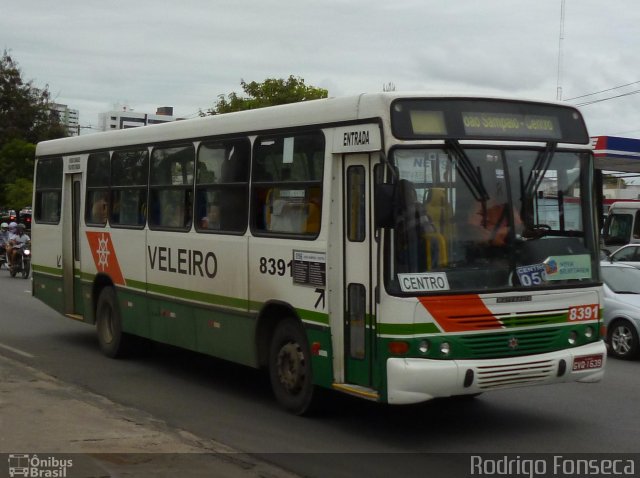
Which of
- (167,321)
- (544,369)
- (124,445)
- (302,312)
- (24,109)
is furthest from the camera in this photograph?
(24,109)

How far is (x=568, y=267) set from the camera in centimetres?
898

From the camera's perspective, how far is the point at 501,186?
8.68 metres

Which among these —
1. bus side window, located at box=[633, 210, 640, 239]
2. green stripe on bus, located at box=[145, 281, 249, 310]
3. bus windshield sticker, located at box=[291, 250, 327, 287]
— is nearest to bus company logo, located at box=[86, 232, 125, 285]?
green stripe on bus, located at box=[145, 281, 249, 310]

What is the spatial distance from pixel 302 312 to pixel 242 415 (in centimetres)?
134

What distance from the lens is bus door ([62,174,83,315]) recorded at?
14.8 m

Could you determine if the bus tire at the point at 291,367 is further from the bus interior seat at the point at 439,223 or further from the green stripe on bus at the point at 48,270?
the green stripe on bus at the point at 48,270

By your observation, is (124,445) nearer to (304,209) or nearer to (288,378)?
(288,378)

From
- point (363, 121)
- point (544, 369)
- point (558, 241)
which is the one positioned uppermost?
point (363, 121)

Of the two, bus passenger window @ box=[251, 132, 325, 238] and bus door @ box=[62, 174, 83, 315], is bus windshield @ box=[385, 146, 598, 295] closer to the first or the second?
bus passenger window @ box=[251, 132, 325, 238]

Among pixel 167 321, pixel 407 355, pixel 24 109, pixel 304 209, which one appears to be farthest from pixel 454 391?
pixel 24 109

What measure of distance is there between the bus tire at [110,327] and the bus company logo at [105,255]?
0.93ft

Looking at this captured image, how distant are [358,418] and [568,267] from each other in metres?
2.46

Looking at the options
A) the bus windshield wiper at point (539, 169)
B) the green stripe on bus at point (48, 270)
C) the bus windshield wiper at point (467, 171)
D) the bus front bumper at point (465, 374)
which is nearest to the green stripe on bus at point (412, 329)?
the bus front bumper at point (465, 374)

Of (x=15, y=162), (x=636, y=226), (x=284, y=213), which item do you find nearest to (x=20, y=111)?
(x=15, y=162)
